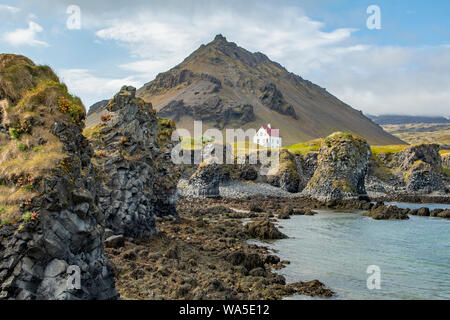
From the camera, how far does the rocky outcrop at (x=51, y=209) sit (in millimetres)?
12312

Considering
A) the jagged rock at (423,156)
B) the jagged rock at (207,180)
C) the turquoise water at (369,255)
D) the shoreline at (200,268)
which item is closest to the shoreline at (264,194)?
the jagged rock at (207,180)

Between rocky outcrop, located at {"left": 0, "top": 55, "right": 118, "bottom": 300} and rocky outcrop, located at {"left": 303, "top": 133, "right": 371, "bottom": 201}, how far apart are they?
Answer: 67.9 meters

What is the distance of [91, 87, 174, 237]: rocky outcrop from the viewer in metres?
29.0

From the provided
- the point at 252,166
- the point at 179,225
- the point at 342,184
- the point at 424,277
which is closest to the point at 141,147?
the point at 179,225

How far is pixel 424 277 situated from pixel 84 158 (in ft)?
80.8

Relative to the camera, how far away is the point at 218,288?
19594 millimetres

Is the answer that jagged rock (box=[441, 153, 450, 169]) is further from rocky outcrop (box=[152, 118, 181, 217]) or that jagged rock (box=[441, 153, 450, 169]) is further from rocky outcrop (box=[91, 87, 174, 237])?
rocky outcrop (box=[91, 87, 174, 237])

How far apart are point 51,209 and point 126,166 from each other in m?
17.1

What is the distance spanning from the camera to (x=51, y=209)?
43.6 ft

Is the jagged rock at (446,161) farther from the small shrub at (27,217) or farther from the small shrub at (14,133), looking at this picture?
the small shrub at (27,217)

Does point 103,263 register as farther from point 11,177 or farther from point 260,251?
point 260,251

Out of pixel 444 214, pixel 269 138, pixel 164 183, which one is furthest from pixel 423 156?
pixel 164 183

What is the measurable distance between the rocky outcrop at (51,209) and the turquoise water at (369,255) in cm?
1317
